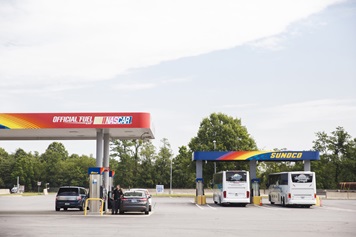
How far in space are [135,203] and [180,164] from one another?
238 ft

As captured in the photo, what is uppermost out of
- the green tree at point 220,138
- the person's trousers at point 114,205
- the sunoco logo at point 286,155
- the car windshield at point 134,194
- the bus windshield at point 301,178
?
the green tree at point 220,138

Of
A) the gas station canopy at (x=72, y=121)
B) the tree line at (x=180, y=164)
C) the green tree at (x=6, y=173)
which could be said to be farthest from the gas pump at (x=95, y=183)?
the green tree at (x=6, y=173)

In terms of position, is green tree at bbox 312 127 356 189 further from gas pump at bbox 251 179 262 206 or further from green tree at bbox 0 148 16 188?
green tree at bbox 0 148 16 188

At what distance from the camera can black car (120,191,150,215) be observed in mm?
28312

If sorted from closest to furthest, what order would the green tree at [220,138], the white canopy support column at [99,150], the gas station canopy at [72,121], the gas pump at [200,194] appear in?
the gas station canopy at [72,121] < the white canopy support column at [99,150] < the gas pump at [200,194] < the green tree at [220,138]

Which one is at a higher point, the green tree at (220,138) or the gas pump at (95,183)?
the green tree at (220,138)

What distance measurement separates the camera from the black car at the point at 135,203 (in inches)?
1115

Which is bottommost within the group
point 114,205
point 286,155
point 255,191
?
point 114,205

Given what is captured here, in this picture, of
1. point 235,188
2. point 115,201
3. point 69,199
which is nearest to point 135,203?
point 115,201

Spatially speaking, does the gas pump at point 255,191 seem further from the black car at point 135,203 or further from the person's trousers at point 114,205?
the person's trousers at point 114,205

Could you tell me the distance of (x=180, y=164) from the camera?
100625mm

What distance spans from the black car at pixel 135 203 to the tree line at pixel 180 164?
44300 millimetres

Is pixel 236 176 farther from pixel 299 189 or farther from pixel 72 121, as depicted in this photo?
pixel 72 121

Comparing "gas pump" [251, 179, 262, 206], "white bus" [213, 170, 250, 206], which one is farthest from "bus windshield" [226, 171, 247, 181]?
"gas pump" [251, 179, 262, 206]
